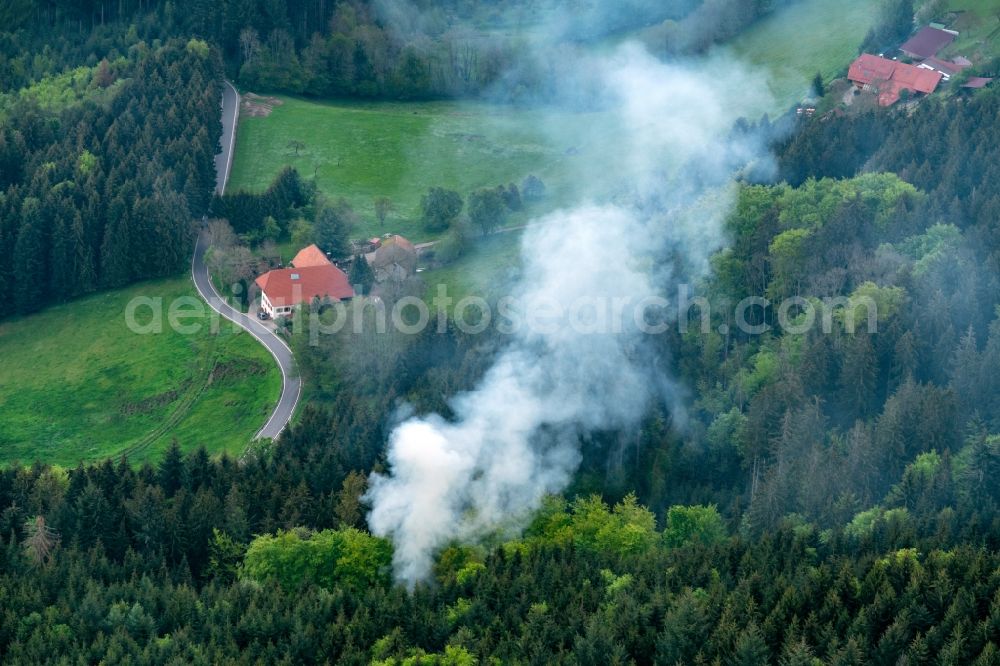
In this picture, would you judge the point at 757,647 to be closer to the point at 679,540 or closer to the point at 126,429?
the point at 679,540

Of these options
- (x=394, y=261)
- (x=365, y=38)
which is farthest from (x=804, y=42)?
(x=394, y=261)

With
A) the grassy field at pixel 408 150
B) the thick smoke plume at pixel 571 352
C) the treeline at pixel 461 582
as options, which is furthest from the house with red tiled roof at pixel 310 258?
the treeline at pixel 461 582

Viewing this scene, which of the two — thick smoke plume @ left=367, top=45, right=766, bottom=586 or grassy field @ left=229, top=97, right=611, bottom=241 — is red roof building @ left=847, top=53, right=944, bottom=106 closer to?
thick smoke plume @ left=367, top=45, right=766, bottom=586

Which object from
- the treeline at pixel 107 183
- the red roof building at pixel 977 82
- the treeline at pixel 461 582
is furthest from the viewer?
the red roof building at pixel 977 82

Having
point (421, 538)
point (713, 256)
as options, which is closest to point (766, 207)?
point (713, 256)

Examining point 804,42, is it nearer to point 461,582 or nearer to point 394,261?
point 394,261

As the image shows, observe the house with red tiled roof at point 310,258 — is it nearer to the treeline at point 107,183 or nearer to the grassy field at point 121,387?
the grassy field at point 121,387
